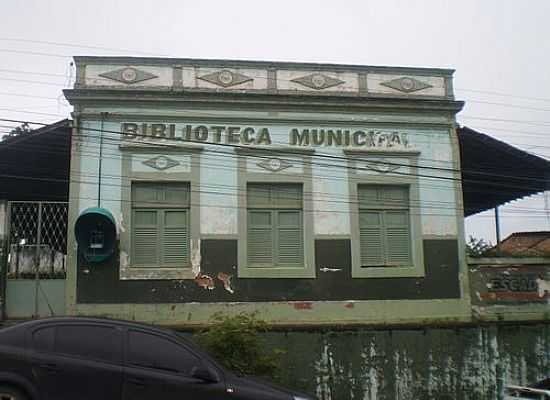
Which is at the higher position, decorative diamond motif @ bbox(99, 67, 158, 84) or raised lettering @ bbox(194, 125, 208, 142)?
decorative diamond motif @ bbox(99, 67, 158, 84)

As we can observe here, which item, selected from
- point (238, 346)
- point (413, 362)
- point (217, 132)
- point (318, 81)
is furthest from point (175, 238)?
point (413, 362)

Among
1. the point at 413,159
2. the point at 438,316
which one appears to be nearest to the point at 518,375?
the point at 438,316

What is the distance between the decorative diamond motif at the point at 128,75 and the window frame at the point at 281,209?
8.66 feet

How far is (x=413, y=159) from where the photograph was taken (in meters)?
14.0

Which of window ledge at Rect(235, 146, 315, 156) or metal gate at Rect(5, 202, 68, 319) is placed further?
window ledge at Rect(235, 146, 315, 156)

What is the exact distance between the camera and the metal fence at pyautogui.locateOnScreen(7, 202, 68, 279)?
41.5ft

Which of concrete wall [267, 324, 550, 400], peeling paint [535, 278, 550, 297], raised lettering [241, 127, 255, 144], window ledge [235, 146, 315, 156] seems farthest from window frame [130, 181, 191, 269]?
peeling paint [535, 278, 550, 297]

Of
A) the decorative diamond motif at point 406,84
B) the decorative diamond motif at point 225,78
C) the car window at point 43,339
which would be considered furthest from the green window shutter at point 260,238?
the car window at point 43,339

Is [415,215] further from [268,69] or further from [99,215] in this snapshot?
[99,215]

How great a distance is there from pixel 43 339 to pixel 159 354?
51.4 inches

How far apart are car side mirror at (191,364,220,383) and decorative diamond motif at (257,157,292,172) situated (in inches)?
271

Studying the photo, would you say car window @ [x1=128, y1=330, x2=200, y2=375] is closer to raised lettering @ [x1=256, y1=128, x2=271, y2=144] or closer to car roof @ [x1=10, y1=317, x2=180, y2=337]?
car roof @ [x1=10, y1=317, x2=180, y2=337]

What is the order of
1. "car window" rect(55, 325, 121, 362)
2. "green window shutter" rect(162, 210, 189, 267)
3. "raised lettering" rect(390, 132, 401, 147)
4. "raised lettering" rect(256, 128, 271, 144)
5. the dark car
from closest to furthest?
the dark car, "car window" rect(55, 325, 121, 362), "green window shutter" rect(162, 210, 189, 267), "raised lettering" rect(256, 128, 271, 144), "raised lettering" rect(390, 132, 401, 147)

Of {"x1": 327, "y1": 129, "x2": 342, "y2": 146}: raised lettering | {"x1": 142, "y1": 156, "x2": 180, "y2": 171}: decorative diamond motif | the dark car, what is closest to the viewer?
the dark car
